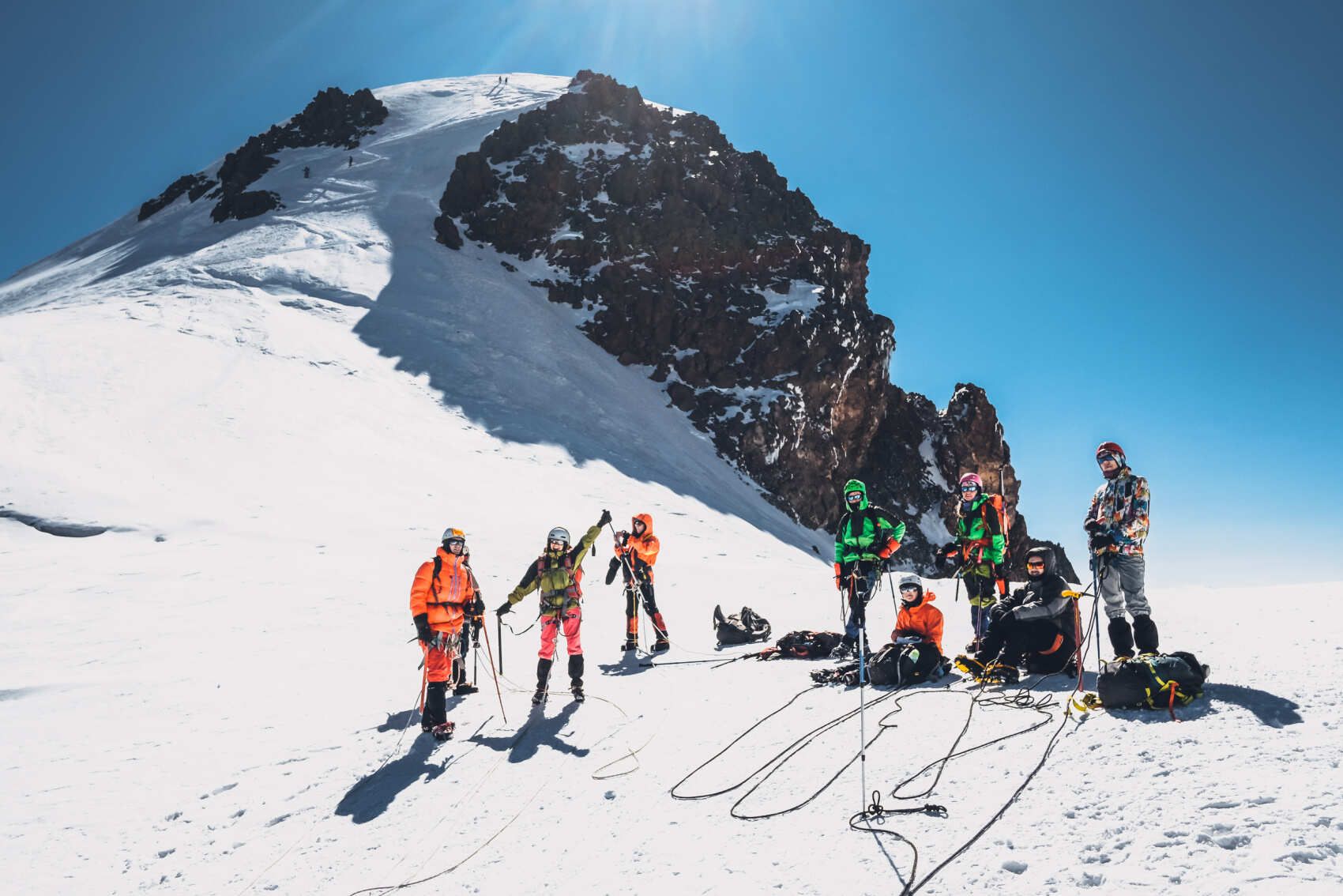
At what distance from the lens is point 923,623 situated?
7.56 meters

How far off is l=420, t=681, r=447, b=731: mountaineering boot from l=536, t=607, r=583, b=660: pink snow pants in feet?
3.85

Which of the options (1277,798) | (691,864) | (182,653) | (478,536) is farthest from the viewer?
(478,536)

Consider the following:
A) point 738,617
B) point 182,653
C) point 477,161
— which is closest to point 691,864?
point 738,617

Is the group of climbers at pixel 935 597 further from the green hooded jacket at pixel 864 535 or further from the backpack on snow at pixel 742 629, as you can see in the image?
the backpack on snow at pixel 742 629

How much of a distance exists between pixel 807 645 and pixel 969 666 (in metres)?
2.70

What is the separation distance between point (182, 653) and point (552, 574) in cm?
559

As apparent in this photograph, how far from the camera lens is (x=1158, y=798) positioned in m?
3.88

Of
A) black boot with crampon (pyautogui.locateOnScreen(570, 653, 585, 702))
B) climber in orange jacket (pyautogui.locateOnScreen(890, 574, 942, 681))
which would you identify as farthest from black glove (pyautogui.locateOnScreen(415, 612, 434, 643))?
climber in orange jacket (pyautogui.locateOnScreen(890, 574, 942, 681))

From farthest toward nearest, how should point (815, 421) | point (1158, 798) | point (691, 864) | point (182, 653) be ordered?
point (815, 421), point (182, 653), point (691, 864), point (1158, 798)

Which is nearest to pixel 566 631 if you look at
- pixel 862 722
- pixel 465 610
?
pixel 465 610

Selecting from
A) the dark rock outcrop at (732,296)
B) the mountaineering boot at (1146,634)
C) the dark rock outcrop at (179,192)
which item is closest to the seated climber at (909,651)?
the mountaineering boot at (1146,634)

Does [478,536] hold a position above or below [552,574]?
above

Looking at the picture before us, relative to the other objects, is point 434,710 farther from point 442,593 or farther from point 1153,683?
point 1153,683

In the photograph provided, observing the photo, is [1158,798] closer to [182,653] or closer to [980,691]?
[980,691]
